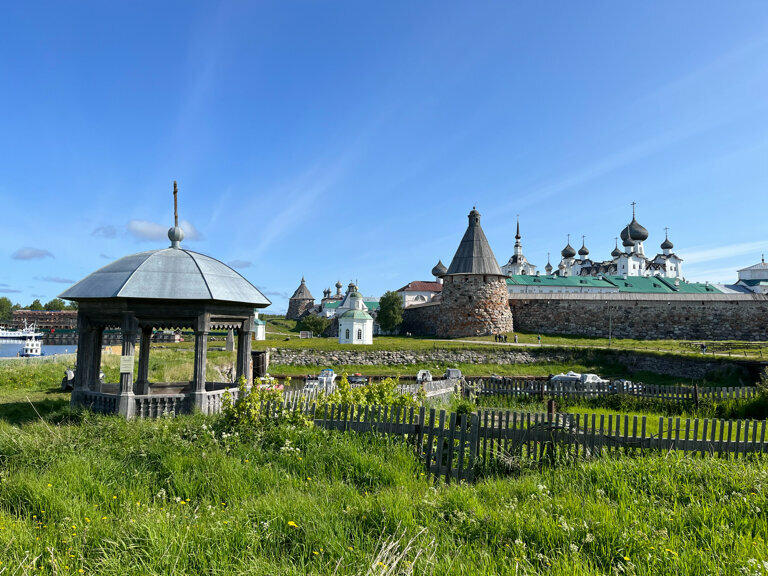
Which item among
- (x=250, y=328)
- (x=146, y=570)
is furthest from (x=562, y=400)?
(x=146, y=570)

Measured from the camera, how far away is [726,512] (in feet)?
15.0

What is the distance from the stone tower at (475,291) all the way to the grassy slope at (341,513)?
114ft

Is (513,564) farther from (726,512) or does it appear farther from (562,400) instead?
(562,400)

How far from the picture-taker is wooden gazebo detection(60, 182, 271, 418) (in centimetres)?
951

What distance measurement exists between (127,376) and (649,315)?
42.9 metres

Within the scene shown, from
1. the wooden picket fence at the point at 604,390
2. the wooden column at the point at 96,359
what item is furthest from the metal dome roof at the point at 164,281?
the wooden picket fence at the point at 604,390

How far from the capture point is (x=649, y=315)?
1624 inches

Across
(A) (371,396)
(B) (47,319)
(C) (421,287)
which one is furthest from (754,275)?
(B) (47,319)

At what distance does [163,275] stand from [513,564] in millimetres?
8819

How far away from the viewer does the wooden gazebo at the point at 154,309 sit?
9.51 meters

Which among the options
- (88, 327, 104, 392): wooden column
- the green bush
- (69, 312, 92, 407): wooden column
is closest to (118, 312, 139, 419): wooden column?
(69, 312, 92, 407): wooden column

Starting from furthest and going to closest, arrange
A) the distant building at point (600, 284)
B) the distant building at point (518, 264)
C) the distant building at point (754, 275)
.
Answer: the distant building at point (518, 264) < the distant building at point (754, 275) < the distant building at point (600, 284)

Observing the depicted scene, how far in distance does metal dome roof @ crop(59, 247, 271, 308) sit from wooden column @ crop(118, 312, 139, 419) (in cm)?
60

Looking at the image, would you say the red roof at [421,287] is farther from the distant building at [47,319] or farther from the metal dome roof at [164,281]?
the distant building at [47,319]
